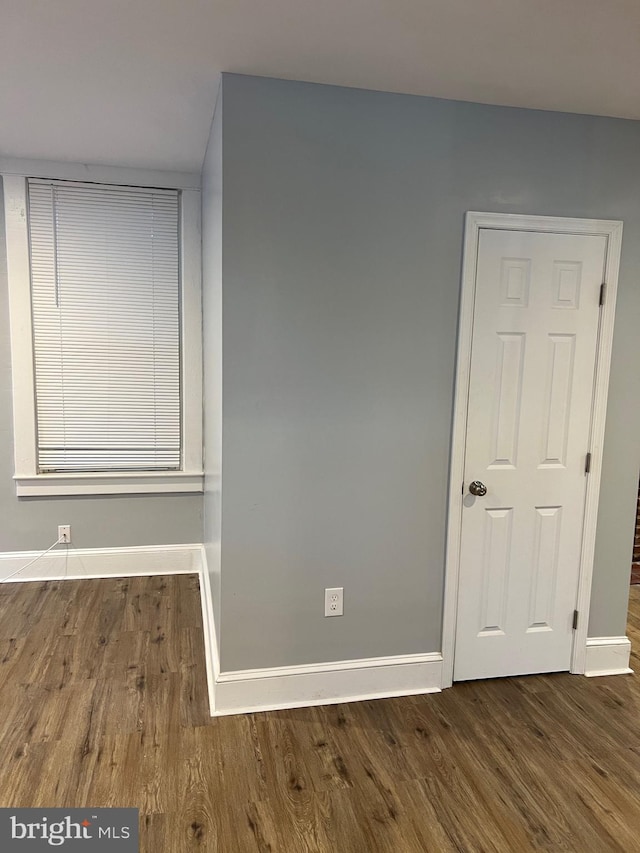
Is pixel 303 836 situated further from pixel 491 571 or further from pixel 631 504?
pixel 631 504

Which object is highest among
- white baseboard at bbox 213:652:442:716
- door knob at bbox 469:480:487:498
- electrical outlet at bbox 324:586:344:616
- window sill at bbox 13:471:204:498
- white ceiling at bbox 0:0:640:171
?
white ceiling at bbox 0:0:640:171

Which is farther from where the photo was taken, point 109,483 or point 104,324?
point 109,483

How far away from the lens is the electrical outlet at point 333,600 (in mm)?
2430

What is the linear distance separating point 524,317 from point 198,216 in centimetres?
205

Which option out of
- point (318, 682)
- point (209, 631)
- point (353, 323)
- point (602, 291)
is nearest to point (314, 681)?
point (318, 682)

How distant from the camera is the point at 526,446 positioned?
2.54 meters

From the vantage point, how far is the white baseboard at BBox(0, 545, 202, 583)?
356cm

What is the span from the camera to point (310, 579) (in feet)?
7.89

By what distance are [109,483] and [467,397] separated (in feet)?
7.47

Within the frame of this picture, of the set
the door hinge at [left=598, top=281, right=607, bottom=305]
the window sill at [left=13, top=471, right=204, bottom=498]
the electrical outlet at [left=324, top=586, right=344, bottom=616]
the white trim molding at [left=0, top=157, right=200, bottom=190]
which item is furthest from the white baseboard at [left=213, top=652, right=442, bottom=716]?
the white trim molding at [left=0, top=157, right=200, bottom=190]

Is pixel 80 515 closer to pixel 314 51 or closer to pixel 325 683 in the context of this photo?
pixel 325 683

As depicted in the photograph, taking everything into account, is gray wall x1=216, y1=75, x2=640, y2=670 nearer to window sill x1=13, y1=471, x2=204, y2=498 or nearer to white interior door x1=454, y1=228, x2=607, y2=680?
white interior door x1=454, y1=228, x2=607, y2=680

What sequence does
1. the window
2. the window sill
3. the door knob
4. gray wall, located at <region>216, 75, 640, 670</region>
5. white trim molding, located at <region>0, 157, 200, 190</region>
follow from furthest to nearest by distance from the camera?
the window sill → the window → white trim molding, located at <region>0, 157, 200, 190</region> → the door knob → gray wall, located at <region>216, 75, 640, 670</region>

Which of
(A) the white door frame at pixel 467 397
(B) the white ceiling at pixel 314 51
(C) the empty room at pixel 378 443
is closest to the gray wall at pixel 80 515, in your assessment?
(C) the empty room at pixel 378 443
